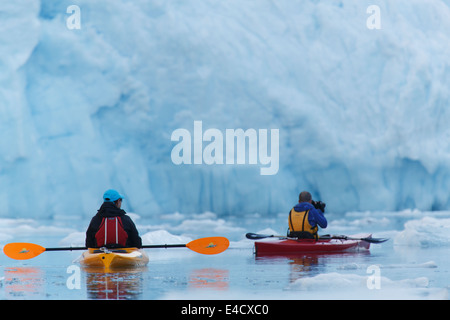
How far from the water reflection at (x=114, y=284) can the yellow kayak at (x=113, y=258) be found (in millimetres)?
60

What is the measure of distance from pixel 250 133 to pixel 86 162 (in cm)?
249

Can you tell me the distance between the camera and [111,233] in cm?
566

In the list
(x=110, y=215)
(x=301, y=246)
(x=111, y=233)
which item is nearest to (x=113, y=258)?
(x=111, y=233)

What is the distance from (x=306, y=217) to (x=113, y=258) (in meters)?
2.06

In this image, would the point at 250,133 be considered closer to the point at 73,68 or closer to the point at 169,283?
the point at 73,68

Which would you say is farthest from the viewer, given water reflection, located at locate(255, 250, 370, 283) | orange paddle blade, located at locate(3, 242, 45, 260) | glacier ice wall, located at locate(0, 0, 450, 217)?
glacier ice wall, located at locate(0, 0, 450, 217)

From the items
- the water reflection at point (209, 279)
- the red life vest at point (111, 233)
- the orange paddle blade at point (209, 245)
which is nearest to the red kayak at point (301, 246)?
the orange paddle blade at point (209, 245)

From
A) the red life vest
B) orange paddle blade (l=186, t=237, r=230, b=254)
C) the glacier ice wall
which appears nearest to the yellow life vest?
orange paddle blade (l=186, t=237, r=230, b=254)

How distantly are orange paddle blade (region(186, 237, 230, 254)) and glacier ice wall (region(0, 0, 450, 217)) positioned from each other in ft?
17.3

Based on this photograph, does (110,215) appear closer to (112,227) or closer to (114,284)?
(112,227)

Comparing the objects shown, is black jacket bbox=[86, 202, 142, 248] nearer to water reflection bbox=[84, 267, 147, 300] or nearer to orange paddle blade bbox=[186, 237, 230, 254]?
water reflection bbox=[84, 267, 147, 300]

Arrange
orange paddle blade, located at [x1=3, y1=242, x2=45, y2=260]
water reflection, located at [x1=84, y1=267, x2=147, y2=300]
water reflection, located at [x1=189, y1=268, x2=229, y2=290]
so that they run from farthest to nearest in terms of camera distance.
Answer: orange paddle blade, located at [x1=3, y1=242, x2=45, y2=260] < water reflection, located at [x1=189, y1=268, x2=229, y2=290] < water reflection, located at [x1=84, y1=267, x2=147, y2=300]

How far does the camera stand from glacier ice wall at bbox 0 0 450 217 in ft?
35.8

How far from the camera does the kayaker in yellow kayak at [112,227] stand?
5.55 m
